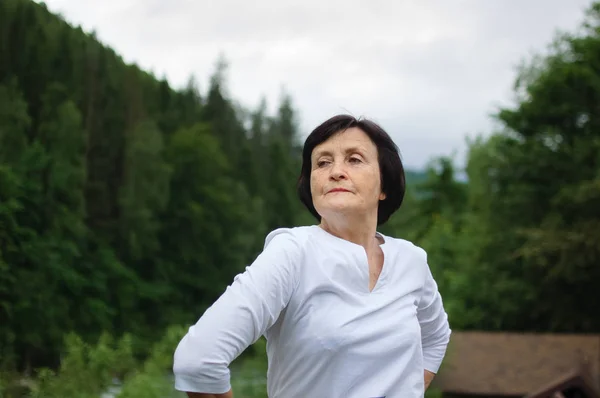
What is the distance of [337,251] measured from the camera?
1.92m

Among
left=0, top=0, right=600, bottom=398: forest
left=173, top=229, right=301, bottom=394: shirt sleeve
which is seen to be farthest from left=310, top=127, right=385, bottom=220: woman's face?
left=0, top=0, right=600, bottom=398: forest

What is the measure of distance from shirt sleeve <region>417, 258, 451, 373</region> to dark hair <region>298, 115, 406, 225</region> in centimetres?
19

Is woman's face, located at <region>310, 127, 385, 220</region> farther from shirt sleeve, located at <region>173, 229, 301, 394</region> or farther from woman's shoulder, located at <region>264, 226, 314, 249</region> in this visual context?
shirt sleeve, located at <region>173, 229, 301, 394</region>

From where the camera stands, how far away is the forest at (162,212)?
13430 mm

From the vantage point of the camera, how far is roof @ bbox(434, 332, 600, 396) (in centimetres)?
2534

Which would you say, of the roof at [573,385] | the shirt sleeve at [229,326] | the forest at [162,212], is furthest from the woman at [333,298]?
the roof at [573,385]

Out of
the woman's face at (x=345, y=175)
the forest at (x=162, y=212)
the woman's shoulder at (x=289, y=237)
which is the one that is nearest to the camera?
the woman's shoulder at (x=289, y=237)

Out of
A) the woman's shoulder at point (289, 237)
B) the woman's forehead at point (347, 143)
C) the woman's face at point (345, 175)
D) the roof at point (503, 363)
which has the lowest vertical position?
the roof at point (503, 363)

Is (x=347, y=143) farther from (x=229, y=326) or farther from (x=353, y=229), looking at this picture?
(x=229, y=326)

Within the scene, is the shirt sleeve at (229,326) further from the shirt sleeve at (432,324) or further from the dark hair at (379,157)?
the shirt sleeve at (432,324)

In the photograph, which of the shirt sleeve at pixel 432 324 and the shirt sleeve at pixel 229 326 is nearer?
the shirt sleeve at pixel 229 326

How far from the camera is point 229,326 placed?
166 cm

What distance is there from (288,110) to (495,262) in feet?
115

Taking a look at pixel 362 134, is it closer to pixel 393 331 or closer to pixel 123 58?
pixel 393 331
